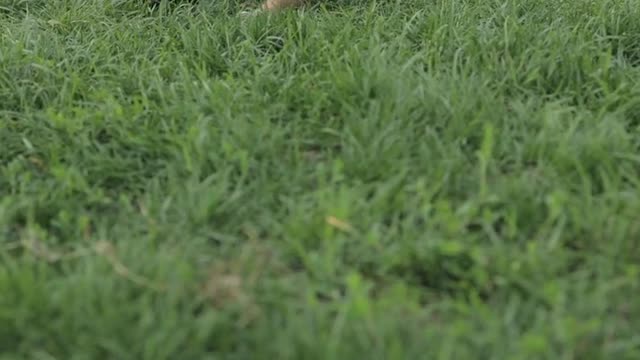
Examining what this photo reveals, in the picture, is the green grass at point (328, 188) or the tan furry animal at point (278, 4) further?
the tan furry animal at point (278, 4)

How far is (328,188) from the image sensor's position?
2225 millimetres

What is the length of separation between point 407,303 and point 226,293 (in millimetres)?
379

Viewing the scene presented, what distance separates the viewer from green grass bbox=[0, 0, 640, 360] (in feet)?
6.03

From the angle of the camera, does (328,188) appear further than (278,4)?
No

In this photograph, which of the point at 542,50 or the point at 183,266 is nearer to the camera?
the point at 183,266

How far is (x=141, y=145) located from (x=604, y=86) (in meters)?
1.37

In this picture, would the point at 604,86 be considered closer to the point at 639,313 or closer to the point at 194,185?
the point at 639,313

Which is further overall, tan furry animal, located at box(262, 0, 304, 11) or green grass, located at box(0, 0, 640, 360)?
tan furry animal, located at box(262, 0, 304, 11)

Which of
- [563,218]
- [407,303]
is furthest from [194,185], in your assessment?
[563,218]

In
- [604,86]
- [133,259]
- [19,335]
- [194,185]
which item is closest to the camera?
[19,335]

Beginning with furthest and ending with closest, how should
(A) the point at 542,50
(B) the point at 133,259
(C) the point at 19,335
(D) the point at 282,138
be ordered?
(A) the point at 542,50
(D) the point at 282,138
(B) the point at 133,259
(C) the point at 19,335

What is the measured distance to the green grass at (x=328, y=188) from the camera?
1.84 metres

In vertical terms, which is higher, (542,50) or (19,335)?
(542,50)

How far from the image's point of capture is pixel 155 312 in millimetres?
1875
